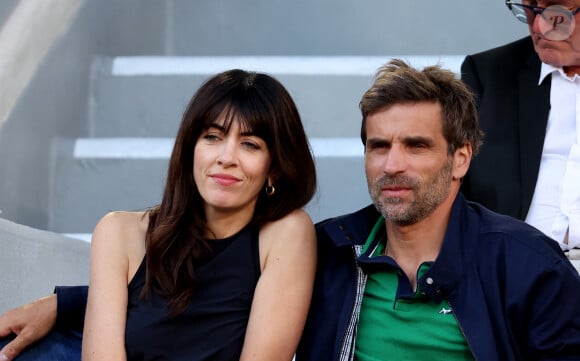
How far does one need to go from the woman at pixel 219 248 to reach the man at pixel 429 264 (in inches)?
3.6

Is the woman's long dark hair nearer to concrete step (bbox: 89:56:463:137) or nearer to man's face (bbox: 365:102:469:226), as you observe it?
man's face (bbox: 365:102:469:226)

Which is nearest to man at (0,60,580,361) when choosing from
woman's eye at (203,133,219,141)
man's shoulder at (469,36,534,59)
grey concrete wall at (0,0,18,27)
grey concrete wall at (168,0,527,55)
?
woman's eye at (203,133,219,141)

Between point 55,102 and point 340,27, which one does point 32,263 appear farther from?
point 340,27

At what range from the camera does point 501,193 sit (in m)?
2.89

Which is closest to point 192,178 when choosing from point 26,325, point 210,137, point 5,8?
point 210,137

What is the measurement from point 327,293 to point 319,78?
59.9 inches

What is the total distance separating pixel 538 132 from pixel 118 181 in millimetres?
1407

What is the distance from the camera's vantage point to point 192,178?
255 cm

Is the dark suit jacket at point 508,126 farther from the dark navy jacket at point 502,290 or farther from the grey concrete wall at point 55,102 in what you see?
the grey concrete wall at point 55,102

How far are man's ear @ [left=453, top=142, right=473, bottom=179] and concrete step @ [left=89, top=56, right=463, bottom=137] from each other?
138cm

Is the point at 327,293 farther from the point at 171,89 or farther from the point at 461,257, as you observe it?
the point at 171,89

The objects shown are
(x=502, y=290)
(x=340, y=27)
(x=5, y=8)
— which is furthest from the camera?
(x=340, y=27)

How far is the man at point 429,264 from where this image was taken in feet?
7.26

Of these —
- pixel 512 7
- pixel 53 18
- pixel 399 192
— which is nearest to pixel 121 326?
pixel 399 192
